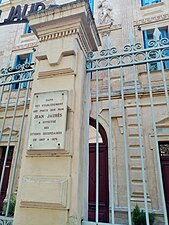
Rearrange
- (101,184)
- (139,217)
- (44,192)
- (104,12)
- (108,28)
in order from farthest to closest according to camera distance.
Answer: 1. (104,12)
2. (108,28)
3. (101,184)
4. (139,217)
5. (44,192)

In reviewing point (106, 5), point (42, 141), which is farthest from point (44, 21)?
point (106, 5)

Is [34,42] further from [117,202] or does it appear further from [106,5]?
[117,202]

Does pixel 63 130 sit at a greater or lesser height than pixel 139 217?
greater

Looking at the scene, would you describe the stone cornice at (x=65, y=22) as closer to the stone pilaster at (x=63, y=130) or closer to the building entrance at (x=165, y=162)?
the stone pilaster at (x=63, y=130)

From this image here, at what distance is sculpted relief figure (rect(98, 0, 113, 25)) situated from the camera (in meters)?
8.19

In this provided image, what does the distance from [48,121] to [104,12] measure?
26.7 feet

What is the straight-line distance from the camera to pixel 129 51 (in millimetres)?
2211

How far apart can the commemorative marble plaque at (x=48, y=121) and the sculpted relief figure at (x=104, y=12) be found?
23.7ft

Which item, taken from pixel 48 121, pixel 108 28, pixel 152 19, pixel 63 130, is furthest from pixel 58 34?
pixel 152 19

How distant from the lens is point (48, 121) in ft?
6.09

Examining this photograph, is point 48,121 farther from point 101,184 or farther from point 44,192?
point 101,184

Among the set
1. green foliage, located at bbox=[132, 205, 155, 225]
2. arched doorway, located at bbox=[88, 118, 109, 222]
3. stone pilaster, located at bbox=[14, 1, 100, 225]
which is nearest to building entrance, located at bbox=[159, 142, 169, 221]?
green foliage, located at bbox=[132, 205, 155, 225]

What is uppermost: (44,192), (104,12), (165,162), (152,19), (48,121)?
(104,12)

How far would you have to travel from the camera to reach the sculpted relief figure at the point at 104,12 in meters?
8.19
